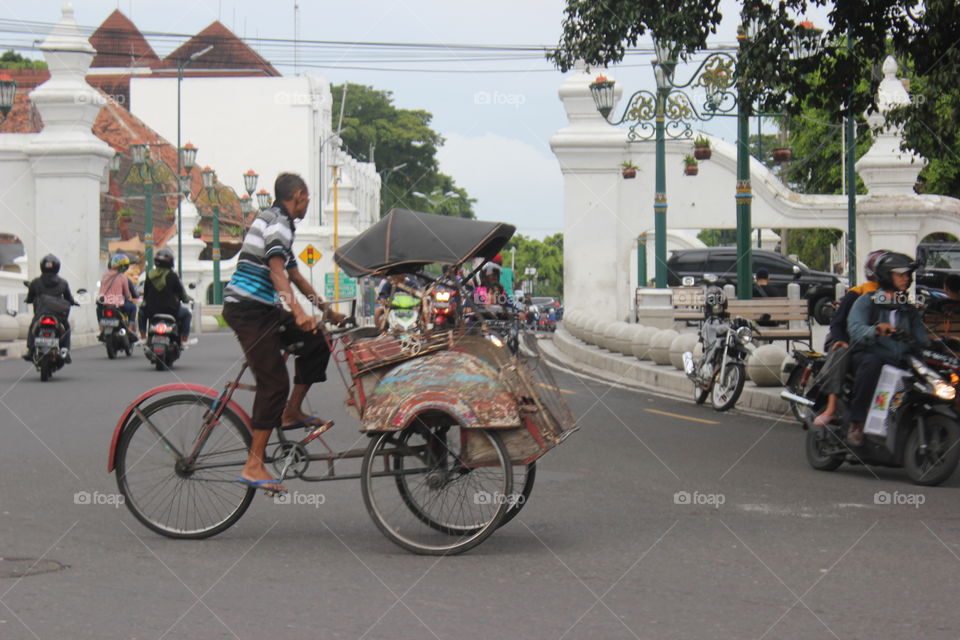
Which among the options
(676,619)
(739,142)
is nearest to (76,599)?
(676,619)

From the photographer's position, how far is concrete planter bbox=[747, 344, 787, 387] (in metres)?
14.6

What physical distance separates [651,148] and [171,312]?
11.7 m

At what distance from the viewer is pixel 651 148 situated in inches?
1055

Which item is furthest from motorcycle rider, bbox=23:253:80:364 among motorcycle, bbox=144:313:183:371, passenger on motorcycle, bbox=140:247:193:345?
passenger on motorcycle, bbox=140:247:193:345

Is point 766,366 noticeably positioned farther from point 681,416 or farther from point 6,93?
point 6,93

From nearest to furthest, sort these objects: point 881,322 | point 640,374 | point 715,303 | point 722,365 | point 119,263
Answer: point 881,322 < point 722,365 < point 715,303 < point 640,374 < point 119,263

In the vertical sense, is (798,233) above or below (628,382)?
above

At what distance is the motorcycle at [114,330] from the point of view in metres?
20.6

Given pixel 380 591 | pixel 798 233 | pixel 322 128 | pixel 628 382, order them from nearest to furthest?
pixel 380 591, pixel 628 382, pixel 798 233, pixel 322 128

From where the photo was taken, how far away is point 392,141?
99.5 metres

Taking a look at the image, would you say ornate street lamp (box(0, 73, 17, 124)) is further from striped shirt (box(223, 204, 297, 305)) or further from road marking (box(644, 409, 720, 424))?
striped shirt (box(223, 204, 297, 305))

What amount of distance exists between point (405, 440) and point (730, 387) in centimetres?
781

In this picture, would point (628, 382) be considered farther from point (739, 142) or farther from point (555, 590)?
point (555, 590)

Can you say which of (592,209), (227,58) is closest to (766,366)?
(592,209)
